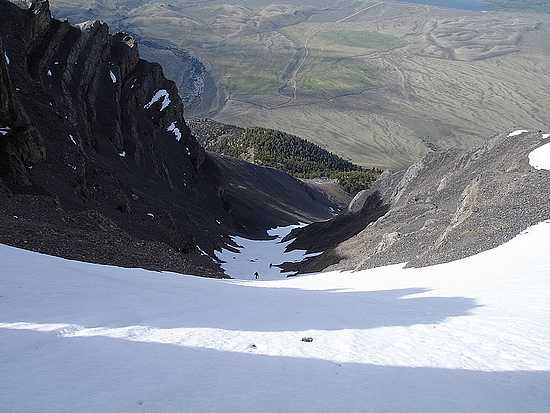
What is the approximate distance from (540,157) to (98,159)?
122ft

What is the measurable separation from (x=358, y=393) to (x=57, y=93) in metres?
45.7

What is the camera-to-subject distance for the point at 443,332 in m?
12.4

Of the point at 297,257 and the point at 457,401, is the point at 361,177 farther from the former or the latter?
the point at 457,401

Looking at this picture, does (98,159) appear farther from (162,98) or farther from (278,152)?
(278,152)

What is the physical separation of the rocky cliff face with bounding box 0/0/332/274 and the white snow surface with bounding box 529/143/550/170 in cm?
2442

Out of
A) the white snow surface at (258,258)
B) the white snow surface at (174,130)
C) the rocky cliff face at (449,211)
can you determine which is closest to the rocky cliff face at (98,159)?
the white snow surface at (174,130)

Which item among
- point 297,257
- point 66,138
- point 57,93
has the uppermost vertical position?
point 57,93

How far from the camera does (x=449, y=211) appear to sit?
132 ft

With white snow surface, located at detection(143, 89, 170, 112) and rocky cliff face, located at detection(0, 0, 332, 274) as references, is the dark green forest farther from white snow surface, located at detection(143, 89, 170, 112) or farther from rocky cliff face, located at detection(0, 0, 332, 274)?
white snow surface, located at detection(143, 89, 170, 112)

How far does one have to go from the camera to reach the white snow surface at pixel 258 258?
51.7 metres

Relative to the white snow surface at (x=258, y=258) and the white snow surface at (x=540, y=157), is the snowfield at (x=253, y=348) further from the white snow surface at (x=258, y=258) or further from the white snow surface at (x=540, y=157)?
the white snow surface at (x=258, y=258)

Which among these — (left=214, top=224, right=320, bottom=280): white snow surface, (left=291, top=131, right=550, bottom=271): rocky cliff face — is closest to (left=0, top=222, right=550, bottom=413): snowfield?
(left=291, top=131, right=550, bottom=271): rocky cliff face

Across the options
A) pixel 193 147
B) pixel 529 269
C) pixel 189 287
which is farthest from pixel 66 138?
pixel 193 147

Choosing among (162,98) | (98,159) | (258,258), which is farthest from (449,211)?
(162,98)
